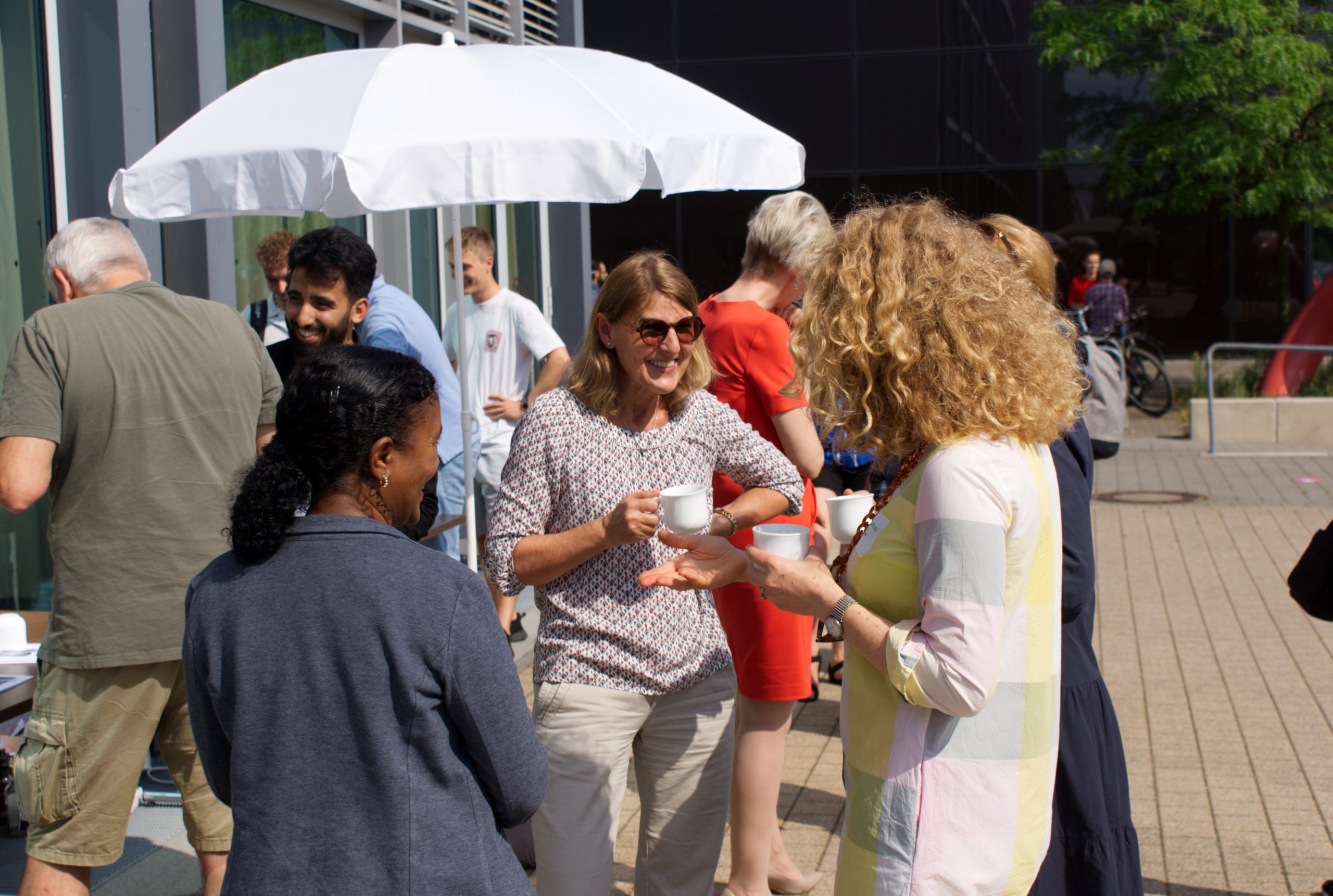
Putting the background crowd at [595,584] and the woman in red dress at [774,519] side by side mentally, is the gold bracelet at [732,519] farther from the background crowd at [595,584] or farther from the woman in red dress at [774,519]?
the woman in red dress at [774,519]

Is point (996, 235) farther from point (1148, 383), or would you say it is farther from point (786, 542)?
point (1148, 383)

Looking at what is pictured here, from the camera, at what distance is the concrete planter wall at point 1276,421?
13.1m

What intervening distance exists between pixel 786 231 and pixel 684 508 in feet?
4.84

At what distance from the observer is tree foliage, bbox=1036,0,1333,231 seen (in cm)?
1427

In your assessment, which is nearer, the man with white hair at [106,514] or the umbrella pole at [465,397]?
the man with white hair at [106,514]

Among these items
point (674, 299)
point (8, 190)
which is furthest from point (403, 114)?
point (8, 190)

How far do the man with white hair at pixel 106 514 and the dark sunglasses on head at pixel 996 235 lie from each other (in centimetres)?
193

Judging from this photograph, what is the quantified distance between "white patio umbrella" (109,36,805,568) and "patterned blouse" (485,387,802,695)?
35.1 inches

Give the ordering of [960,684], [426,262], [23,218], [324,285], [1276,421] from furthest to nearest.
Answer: [1276,421] < [426,262] < [23,218] < [324,285] < [960,684]

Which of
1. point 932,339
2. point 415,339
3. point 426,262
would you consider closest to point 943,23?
point 426,262

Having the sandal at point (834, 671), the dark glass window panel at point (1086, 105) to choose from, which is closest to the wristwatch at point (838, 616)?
the sandal at point (834, 671)

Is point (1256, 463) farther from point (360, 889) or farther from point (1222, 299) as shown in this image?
point (360, 889)

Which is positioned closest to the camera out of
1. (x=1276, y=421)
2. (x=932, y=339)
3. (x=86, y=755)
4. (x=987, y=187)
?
(x=932, y=339)

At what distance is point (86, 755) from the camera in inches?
120
